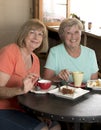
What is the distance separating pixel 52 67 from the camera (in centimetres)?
215

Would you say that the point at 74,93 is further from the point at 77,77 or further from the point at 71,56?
the point at 71,56

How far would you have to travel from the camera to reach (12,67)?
5.92 ft

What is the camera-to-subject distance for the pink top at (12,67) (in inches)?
70.0

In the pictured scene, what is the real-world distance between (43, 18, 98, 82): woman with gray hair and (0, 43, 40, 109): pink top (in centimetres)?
34

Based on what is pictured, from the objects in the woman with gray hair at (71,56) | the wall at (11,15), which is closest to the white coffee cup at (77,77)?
the woman with gray hair at (71,56)

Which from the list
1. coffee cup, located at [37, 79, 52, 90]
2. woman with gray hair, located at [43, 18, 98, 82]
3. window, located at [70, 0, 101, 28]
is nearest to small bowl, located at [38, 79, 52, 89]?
coffee cup, located at [37, 79, 52, 90]

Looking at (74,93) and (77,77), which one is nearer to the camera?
(74,93)

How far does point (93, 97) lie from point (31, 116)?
1.30 feet

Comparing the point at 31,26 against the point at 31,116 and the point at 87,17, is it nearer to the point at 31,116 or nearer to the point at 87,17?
the point at 31,116

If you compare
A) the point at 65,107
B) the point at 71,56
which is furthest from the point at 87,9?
the point at 65,107

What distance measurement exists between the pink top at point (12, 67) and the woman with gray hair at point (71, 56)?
Result: 34cm

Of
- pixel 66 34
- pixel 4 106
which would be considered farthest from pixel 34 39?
pixel 4 106

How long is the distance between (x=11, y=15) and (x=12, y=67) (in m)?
2.83

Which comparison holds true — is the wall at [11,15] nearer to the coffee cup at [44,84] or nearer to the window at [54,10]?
the window at [54,10]
